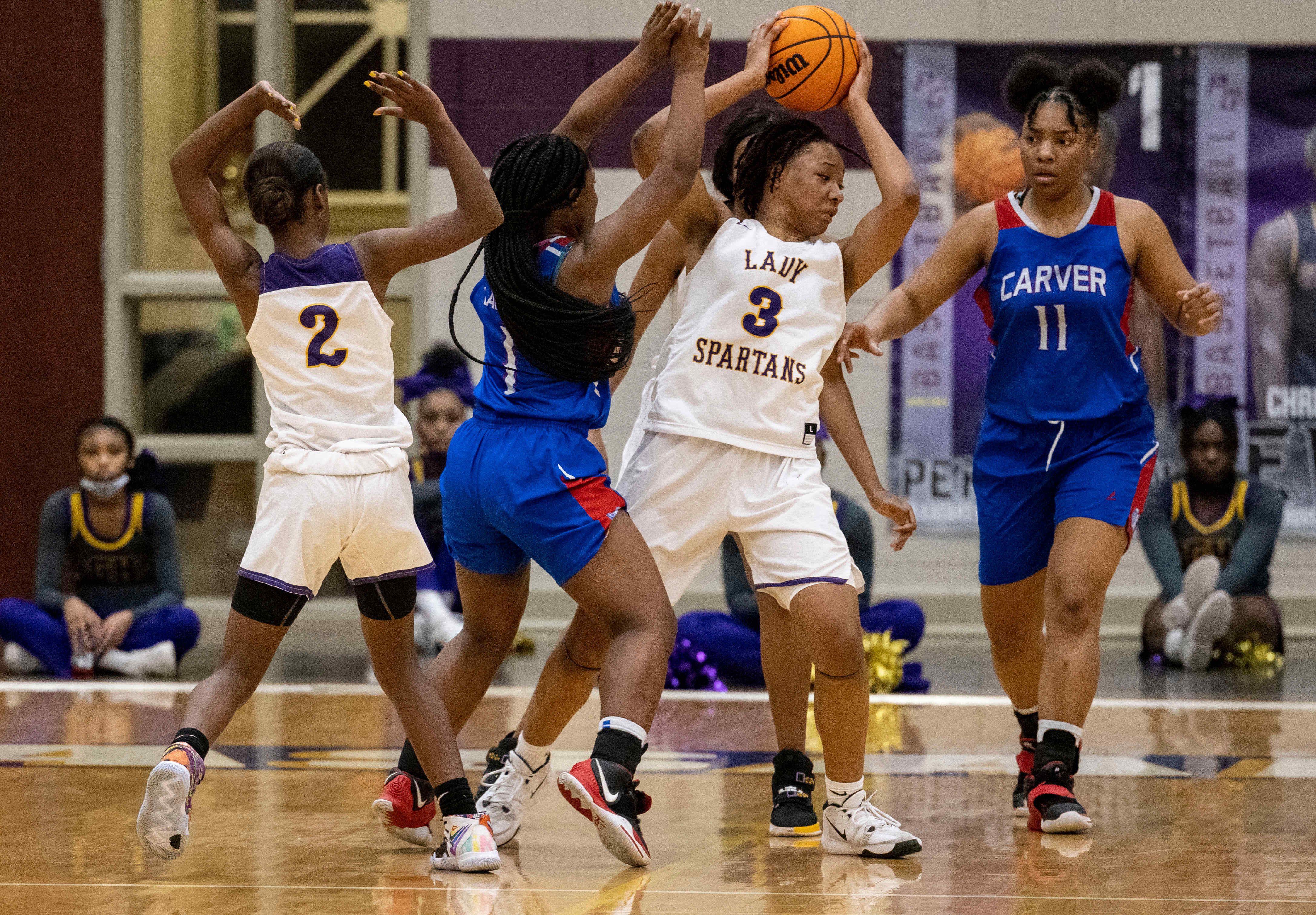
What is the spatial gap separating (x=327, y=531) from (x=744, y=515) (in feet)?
3.13

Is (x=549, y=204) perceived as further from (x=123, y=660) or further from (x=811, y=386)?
(x=123, y=660)

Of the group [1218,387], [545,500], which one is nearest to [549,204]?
[545,500]

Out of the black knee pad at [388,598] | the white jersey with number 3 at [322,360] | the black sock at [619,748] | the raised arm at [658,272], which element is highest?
the raised arm at [658,272]

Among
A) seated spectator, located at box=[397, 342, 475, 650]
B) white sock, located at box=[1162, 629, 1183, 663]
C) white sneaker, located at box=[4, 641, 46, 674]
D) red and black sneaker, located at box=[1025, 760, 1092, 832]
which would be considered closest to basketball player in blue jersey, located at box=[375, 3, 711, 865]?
red and black sneaker, located at box=[1025, 760, 1092, 832]

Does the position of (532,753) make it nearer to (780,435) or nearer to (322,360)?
(780,435)

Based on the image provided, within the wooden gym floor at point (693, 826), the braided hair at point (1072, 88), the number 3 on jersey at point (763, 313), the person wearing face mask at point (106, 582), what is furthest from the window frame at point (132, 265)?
the number 3 on jersey at point (763, 313)

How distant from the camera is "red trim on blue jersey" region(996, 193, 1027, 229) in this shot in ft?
14.6

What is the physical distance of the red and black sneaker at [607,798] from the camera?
3.41m

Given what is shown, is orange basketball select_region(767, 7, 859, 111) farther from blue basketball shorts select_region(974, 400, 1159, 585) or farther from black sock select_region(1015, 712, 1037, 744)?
black sock select_region(1015, 712, 1037, 744)

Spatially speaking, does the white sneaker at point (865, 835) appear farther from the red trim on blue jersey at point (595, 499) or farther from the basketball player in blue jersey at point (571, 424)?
the red trim on blue jersey at point (595, 499)

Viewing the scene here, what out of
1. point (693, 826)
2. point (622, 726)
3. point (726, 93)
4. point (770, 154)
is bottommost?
point (693, 826)

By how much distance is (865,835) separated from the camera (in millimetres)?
3852

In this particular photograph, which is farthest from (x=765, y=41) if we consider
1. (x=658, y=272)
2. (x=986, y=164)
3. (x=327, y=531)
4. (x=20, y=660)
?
(x=986, y=164)

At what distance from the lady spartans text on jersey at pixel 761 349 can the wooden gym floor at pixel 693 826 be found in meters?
1.14
